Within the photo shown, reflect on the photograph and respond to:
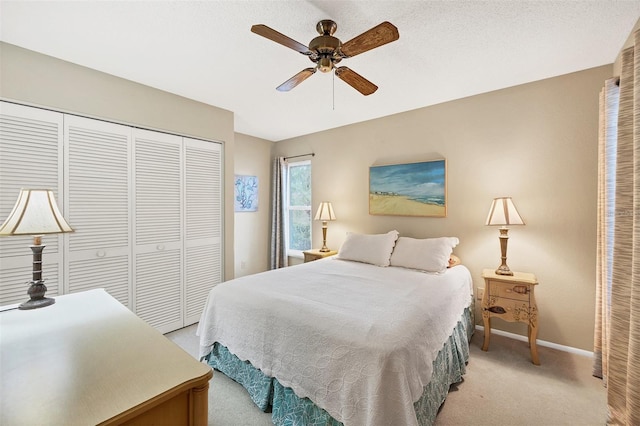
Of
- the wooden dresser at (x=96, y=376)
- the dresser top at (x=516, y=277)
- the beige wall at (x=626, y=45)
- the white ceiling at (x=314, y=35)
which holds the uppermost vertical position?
the white ceiling at (x=314, y=35)

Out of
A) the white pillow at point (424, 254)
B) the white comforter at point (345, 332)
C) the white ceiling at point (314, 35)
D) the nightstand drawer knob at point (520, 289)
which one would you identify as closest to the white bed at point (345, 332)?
the white comforter at point (345, 332)

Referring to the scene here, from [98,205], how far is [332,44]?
7.89ft

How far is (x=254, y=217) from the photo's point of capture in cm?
457

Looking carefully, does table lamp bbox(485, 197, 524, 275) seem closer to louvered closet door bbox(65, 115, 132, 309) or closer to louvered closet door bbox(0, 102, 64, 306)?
louvered closet door bbox(65, 115, 132, 309)

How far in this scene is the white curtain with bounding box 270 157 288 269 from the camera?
4.59 m

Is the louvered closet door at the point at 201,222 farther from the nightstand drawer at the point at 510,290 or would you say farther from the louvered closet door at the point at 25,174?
the nightstand drawer at the point at 510,290

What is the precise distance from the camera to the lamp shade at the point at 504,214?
244 cm

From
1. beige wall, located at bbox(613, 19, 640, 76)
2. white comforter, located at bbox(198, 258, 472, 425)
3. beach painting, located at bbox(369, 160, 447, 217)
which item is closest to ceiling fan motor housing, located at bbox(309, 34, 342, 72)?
white comforter, located at bbox(198, 258, 472, 425)

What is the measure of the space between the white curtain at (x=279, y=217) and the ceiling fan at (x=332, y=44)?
2716 mm

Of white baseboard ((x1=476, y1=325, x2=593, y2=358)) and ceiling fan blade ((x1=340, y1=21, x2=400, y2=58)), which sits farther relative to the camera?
white baseboard ((x1=476, y1=325, x2=593, y2=358))

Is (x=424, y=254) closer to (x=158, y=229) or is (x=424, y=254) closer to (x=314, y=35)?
(x=314, y=35)

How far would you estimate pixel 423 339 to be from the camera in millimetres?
1524

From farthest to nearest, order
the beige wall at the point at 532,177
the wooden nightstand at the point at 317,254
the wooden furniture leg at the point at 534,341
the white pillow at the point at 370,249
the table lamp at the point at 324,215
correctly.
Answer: the table lamp at the point at 324,215, the wooden nightstand at the point at 317,254, the white pillow at the point at 370,249, the beige wall at the point at 532,177, the wooden furniture leg at the point at 534,341

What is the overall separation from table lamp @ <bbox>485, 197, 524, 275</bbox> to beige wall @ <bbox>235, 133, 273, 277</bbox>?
3.36m
